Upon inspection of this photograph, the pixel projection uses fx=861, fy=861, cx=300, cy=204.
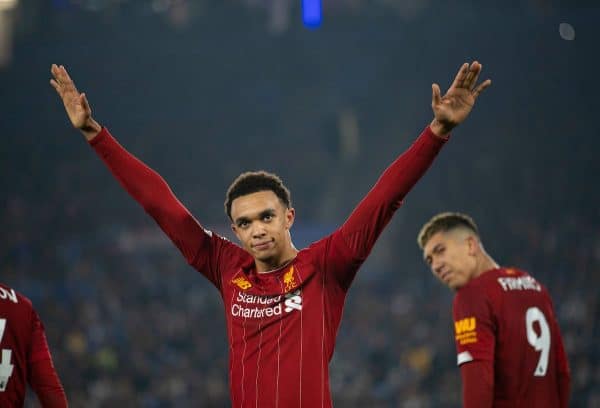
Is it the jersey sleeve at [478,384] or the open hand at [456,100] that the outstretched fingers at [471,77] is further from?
the jersey sleeve at [478,384]

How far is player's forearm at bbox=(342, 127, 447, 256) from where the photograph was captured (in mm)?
3396

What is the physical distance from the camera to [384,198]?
342 centimetres

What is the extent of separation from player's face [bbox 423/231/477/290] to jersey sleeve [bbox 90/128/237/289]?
1.43 m

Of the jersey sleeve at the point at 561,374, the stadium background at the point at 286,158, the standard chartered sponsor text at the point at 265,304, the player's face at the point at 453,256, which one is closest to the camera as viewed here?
the standard chartered sponsor text at the point at 265,304

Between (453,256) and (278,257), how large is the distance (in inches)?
56.1

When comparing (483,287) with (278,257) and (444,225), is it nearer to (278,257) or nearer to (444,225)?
(444,225)

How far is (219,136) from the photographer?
79.3 ft

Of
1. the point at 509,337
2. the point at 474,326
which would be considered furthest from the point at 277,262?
the point at 509,337

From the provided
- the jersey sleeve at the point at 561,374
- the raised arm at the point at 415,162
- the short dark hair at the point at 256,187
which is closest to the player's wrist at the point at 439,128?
the raised arm at the point at 415,162

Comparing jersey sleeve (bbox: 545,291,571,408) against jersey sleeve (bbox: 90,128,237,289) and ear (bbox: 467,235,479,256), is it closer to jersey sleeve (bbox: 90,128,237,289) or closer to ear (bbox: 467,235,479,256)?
ear (bbox: 467,235,479,256)

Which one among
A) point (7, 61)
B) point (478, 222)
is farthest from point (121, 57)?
point (478, 222)

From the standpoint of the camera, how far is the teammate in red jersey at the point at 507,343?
4.26m

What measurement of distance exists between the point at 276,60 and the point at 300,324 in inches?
837

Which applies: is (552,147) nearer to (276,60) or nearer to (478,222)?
(478,222)
